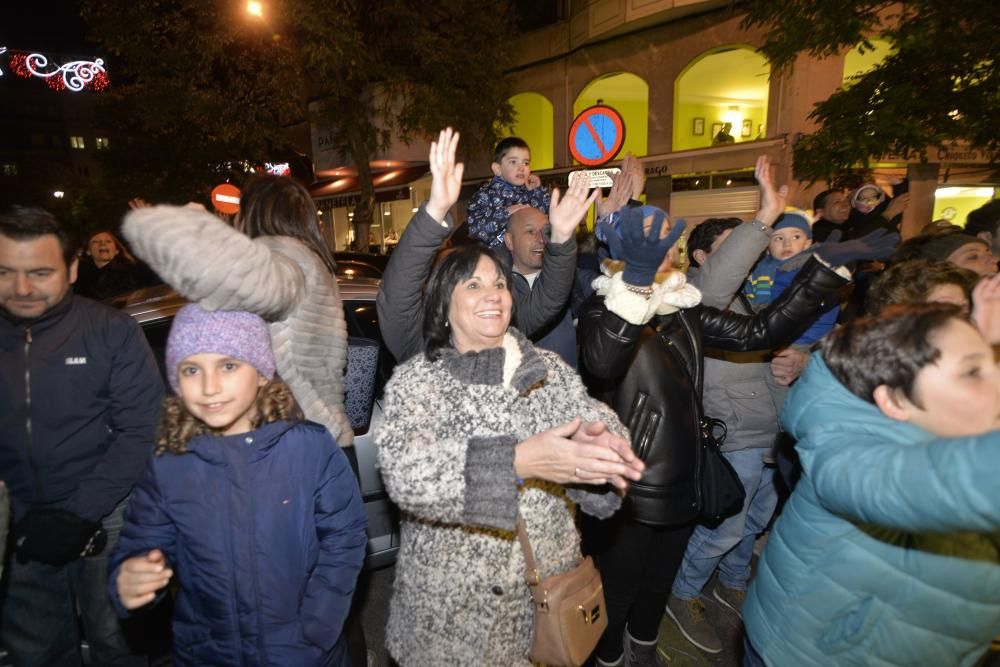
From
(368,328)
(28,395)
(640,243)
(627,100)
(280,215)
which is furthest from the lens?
(627,100)

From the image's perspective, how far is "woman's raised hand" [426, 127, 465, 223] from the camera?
83.0 inches

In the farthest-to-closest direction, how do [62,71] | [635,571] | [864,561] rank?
1. [62,71]
2. [635,571]
3. [864,561]

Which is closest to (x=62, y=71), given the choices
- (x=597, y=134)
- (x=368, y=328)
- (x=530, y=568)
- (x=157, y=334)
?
(x=597, y=134)

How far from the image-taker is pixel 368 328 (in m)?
3.33

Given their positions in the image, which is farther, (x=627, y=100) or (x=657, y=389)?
(x=627, y=100)

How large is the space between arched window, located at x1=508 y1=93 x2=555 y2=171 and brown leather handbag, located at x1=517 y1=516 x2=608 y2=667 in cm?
1420

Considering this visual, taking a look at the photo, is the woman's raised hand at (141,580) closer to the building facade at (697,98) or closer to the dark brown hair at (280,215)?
the dark brown hair at (280,215)

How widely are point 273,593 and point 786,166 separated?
11.5m

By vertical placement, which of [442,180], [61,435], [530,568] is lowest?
[530,568]

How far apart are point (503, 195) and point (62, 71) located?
2262 centimetres

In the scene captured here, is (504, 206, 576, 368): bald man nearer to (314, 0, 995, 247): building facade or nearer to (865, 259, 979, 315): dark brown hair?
(865, 259, 979, 315): dark brown hair

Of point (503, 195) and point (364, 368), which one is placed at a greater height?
point (503, 195)

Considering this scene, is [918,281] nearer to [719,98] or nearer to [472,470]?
[472,470]

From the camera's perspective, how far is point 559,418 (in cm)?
188
